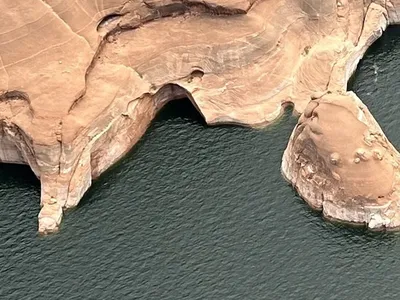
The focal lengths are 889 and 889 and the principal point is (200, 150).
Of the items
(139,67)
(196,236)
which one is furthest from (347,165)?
(139,67)

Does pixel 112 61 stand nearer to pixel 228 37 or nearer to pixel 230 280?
pixel 228 37

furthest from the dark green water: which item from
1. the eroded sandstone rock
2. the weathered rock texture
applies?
the weathered rock texture

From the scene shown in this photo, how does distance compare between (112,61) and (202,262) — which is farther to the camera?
(112,61)

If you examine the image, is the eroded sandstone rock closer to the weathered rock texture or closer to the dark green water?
the dark green water

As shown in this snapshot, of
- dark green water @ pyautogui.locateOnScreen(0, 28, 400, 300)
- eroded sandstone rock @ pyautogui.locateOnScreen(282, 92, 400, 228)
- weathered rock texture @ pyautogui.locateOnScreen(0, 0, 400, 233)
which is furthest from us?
weathered rock texture @ pyautogui.locateOnScreen(0, 0, 400, 233)

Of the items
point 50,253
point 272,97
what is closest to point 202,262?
point 50,253

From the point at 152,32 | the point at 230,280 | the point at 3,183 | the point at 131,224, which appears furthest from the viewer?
the point at 152,32
